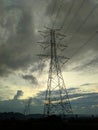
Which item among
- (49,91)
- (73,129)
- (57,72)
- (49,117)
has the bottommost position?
(73,129)

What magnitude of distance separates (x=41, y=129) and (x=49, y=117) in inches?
588

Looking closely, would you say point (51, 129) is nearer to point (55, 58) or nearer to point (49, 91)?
point (49, 91)

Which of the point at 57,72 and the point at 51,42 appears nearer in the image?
the point at 57,72

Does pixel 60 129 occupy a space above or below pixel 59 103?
below

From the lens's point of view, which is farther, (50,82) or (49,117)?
(49,117)

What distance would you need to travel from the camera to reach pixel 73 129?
29.0 metres

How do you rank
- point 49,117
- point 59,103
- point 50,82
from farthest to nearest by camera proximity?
1. point 49,117
2. point 50,82
3. point 59,103

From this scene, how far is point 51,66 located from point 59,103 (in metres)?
7.24

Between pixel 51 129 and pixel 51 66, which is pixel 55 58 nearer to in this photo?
pixel 51 66

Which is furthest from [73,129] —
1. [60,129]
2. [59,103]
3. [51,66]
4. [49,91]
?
[51,66]

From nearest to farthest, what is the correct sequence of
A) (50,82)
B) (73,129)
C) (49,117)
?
(73,129) → (50,82) → (49,117)

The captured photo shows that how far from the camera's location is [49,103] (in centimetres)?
4025

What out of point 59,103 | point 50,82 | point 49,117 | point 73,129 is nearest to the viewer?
point 73,129

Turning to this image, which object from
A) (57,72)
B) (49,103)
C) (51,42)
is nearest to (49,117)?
(49,103)
